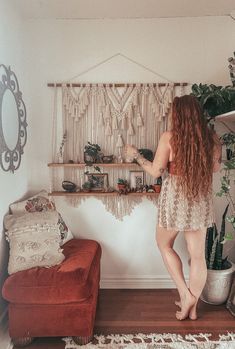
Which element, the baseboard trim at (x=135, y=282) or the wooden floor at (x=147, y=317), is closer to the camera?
the wooden floor at (x=147, y=317)

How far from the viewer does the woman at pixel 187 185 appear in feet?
6.21

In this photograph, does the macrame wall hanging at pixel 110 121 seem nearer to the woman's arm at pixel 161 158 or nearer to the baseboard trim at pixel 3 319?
the woman's arm at pixel 161 158

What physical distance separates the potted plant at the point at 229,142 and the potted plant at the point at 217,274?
53cm

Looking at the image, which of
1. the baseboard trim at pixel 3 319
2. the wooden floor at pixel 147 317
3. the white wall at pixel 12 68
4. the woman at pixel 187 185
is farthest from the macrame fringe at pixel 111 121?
the baseboard trim at pixel 3 319

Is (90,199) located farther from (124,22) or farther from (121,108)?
(124,22)

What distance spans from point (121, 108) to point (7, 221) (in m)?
1.35

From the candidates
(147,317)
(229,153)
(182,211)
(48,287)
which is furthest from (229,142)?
(48,287)

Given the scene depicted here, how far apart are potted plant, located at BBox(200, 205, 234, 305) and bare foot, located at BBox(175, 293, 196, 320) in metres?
0.27

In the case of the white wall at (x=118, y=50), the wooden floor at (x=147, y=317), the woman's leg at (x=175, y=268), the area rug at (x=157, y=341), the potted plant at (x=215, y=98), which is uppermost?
the white wall at (x=118, y=50)

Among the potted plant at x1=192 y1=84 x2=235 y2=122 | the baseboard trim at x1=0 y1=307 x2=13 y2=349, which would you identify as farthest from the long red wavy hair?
the baseboard trim at x1=0 y1=307 x2=13 y2=349

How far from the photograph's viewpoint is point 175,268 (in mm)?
2164

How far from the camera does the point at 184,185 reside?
6.37 feet

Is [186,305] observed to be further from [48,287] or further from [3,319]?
[3,319]

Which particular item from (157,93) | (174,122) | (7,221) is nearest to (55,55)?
(157,93)
